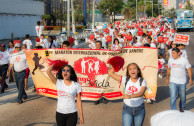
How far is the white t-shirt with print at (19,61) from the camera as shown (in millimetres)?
9227

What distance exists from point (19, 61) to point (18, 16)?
31.3 metres

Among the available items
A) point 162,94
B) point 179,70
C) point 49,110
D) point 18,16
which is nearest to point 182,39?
point 162,94

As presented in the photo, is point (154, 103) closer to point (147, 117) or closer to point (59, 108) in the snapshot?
point (147, 117)

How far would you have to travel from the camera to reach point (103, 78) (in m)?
8.80

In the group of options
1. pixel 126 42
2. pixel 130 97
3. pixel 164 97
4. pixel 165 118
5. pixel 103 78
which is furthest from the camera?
pixel 126 42

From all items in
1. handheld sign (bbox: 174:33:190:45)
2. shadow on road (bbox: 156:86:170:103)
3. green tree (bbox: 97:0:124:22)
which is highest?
green tree (bbox: 97:0:124:22)

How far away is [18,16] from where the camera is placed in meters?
39.0

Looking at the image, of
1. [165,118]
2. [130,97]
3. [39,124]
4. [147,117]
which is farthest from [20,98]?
[165,118]

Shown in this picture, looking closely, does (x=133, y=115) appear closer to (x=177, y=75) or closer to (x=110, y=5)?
(x=177, y=75)

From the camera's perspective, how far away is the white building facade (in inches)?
1377

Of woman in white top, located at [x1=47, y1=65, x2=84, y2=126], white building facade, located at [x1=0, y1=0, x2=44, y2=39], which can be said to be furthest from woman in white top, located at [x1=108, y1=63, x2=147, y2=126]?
white building facade, located at [x1=0, y1=0, x2=44, y2=39]

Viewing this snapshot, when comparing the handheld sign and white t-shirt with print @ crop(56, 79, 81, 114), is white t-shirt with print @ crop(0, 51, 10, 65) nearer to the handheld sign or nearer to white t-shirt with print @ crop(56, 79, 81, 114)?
the handheld sign

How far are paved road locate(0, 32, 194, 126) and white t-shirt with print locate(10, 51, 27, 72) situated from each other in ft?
3.57

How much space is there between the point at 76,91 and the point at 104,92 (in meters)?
3.94
